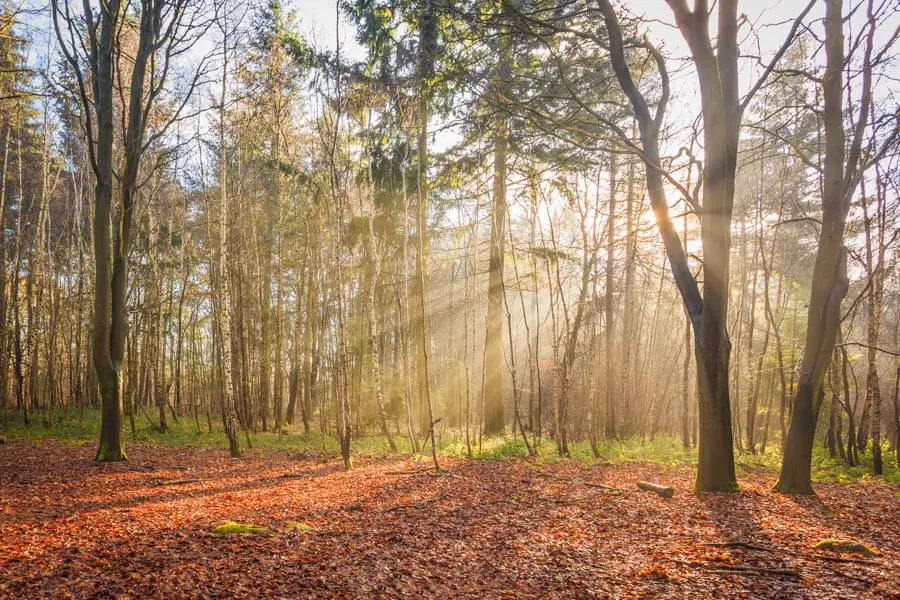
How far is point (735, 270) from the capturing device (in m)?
17.8

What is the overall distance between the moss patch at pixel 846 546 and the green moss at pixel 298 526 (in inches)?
196

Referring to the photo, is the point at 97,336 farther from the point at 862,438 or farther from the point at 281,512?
the point at 862,438

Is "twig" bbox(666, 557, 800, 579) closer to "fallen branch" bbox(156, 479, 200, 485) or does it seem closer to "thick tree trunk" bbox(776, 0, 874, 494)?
"thick tree trunk" bbox(776, 0, 874, 494)

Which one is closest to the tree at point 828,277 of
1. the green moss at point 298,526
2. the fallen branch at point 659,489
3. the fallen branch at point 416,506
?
the fallen branch at point 659,489

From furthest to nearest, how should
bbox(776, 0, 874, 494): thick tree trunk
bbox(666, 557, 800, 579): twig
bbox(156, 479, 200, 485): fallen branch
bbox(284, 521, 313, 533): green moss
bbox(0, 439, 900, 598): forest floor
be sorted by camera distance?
bbox(156, 479, 200, 485): fallen branch → bbox(776, 0, 874, 494): thick tree trunk → bbox(284, 521, 313, 533): green moss → bbox(666, 557, 800, 579): twig → bbox(0, 439, 900, 598): forest floor

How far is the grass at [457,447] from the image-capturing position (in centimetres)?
979

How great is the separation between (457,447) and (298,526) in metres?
7.25

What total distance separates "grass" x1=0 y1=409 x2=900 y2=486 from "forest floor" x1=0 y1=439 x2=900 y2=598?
226cm

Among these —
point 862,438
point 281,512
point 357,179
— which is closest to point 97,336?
point 281,512

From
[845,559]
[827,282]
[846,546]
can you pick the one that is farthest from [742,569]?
[827,282]

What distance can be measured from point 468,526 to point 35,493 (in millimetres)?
5724

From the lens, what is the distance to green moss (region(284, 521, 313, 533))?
15.4 feet

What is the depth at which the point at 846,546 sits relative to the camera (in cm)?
402

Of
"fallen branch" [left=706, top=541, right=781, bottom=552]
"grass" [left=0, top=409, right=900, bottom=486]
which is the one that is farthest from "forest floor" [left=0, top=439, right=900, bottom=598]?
"grass" [left=0, top=409, right=900, bottom=486]
